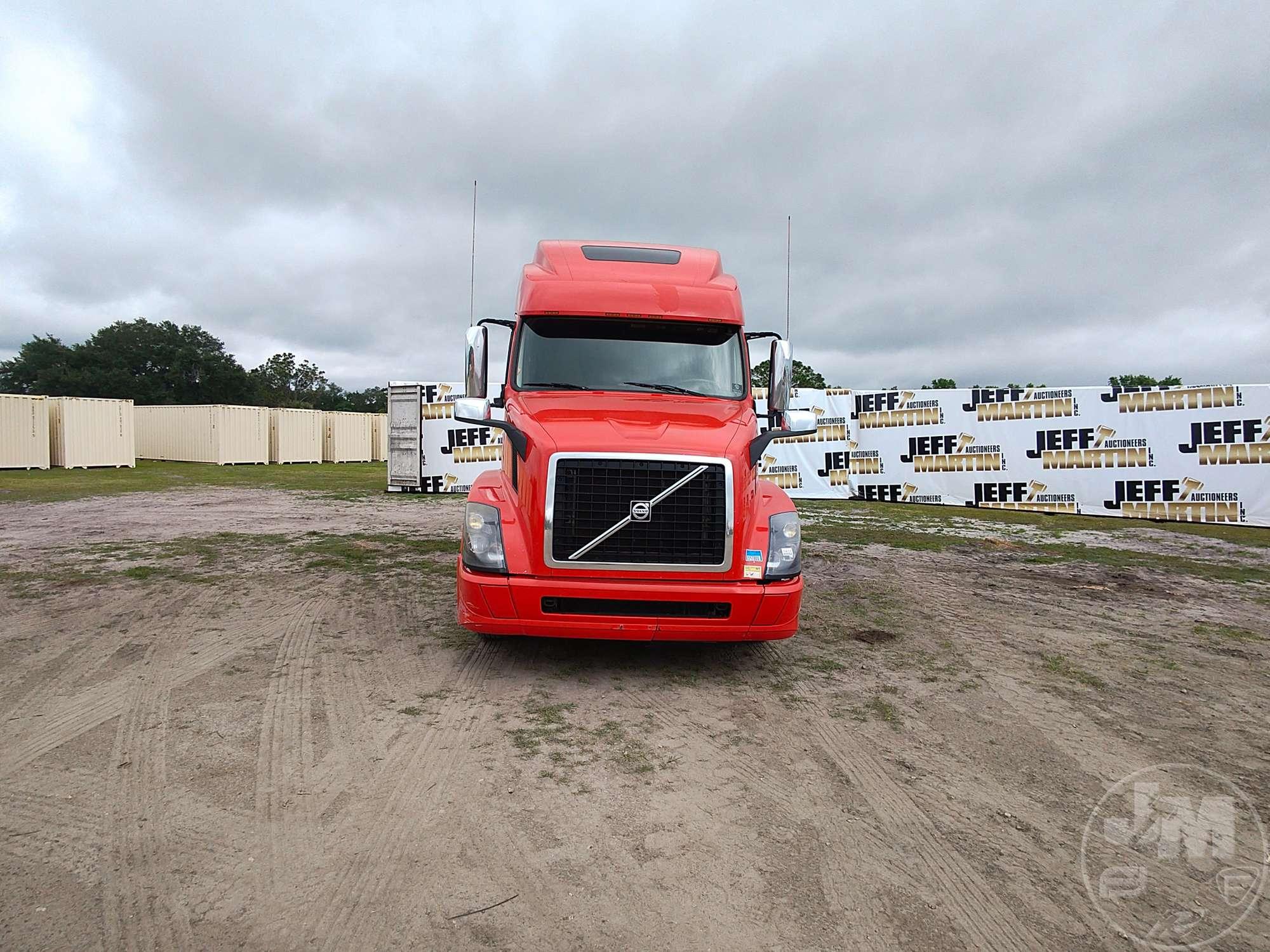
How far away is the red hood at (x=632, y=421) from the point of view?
180 inches

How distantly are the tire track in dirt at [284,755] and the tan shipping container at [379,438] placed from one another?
38.6 meters

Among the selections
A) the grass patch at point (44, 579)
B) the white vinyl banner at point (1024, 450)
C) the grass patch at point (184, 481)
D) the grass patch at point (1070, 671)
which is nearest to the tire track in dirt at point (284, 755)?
the grass patch at point (44, 579)

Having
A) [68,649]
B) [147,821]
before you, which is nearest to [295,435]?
[68,649]

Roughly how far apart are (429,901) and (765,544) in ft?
9.40

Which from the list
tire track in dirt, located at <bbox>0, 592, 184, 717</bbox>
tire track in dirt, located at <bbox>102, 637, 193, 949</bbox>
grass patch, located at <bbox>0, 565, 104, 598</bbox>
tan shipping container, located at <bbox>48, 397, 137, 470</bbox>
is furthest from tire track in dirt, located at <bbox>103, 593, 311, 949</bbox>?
tan shipping container, located at <bbox>48, 397, 137, 470</bbox>

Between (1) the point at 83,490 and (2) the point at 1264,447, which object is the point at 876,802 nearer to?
(2) the point at 1264,447

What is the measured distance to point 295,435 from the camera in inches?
1460

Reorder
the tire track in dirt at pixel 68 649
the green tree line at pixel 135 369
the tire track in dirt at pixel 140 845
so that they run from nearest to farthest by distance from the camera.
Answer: the tire track in dirt at pixel 140 845, the tire track in dirt at pixel 68 649, the green tree line at pixel 135 369

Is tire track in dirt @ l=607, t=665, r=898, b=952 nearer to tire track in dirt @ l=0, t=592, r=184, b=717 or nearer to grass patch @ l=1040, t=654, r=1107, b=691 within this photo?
→ grass patch @ l=1040, t=654, r=1107, b=691

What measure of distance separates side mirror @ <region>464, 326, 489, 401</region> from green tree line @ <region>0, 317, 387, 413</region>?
56698 millimetres

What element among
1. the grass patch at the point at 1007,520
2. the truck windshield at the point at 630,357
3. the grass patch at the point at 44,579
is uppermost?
the truck windshield at the point at 630,357

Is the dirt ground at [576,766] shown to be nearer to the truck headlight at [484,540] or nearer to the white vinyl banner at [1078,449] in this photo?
the truck headlight at [484,540]

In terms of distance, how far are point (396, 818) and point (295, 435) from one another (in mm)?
38099

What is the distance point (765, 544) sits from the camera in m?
4.63
